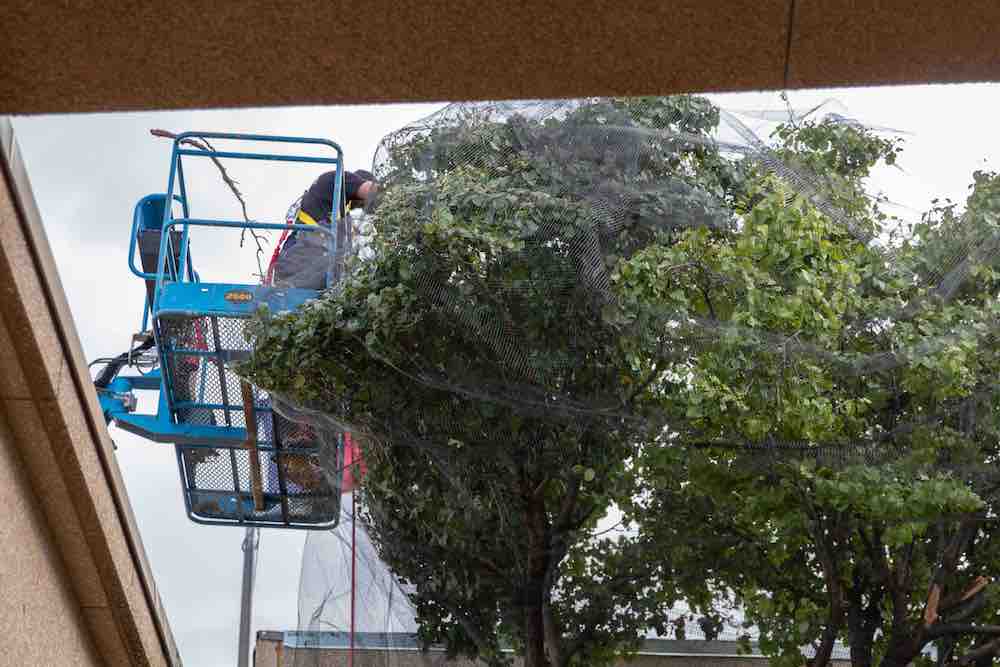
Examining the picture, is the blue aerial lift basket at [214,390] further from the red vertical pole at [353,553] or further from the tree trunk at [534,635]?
the tree trunk at [534,635]

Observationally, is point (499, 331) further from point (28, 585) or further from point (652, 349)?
point (28, 585)

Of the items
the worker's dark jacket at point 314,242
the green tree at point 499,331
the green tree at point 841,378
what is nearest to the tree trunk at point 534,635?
the green tree at point 499,331

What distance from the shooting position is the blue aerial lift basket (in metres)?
9.83

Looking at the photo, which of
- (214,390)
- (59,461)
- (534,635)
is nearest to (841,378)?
(534,635)

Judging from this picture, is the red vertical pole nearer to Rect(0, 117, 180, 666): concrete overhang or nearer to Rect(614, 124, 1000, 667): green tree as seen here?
Rect(614, 124, 1000, 667): green tree

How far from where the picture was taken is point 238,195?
10406 millimetres

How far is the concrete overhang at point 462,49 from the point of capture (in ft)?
9.53

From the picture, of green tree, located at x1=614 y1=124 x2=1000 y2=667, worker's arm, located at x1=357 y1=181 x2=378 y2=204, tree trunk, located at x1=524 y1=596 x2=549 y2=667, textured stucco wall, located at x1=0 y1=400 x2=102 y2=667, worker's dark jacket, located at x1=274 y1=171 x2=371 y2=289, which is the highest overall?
worker's arm, located at x1=357 y1=181 x2=378 y2=204

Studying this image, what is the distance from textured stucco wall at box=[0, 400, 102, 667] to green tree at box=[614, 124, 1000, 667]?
540cm

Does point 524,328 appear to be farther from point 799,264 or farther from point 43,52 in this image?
point 43,52

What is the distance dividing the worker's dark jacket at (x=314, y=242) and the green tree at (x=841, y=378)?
2.51m

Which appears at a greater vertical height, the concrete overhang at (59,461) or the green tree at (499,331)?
the green tree at (499,331)

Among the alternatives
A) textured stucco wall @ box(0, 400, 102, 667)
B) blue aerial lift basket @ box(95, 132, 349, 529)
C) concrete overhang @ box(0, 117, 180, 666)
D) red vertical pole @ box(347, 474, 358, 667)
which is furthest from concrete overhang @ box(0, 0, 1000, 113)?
red vertical pole @ box(347, 474, 358, 667)

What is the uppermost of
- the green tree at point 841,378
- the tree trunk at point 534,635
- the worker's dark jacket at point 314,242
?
the worker's dark jacket at point 314,242
